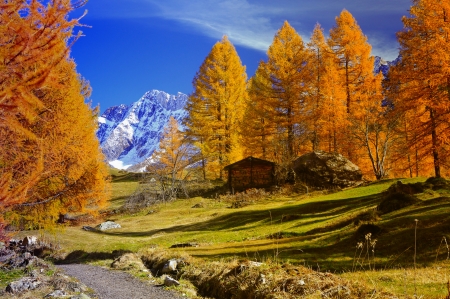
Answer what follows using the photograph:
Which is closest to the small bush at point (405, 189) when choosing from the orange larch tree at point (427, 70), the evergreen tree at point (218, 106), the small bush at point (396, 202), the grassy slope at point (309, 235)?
the small bush at point (396, 202)

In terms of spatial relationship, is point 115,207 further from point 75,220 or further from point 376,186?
point 376,186

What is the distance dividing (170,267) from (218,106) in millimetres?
27932

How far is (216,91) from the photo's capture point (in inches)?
1463

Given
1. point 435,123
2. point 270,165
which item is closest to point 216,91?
point 270,165

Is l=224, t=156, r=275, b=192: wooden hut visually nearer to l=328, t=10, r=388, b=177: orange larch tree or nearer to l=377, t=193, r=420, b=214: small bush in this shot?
l=328, t=10, r=388, b=177: orange larch tree

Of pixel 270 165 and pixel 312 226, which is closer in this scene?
pixel 312 226

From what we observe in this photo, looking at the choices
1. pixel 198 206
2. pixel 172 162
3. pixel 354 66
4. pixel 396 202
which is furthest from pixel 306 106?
pixel 396 202

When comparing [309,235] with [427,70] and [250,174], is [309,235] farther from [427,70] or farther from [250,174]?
[250,174]

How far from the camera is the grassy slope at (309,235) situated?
8984mm

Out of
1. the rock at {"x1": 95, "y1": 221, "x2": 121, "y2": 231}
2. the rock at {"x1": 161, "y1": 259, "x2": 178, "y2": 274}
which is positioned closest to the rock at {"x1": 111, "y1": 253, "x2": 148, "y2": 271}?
the rock at {"x1": 161, "y1": 259, "x2": 178, "y2": 274}

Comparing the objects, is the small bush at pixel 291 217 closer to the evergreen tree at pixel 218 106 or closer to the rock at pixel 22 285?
the rock at pixel 22 285

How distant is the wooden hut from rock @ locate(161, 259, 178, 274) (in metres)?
21.9

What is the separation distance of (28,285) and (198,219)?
52.6ft

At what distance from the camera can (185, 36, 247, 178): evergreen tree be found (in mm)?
36625
